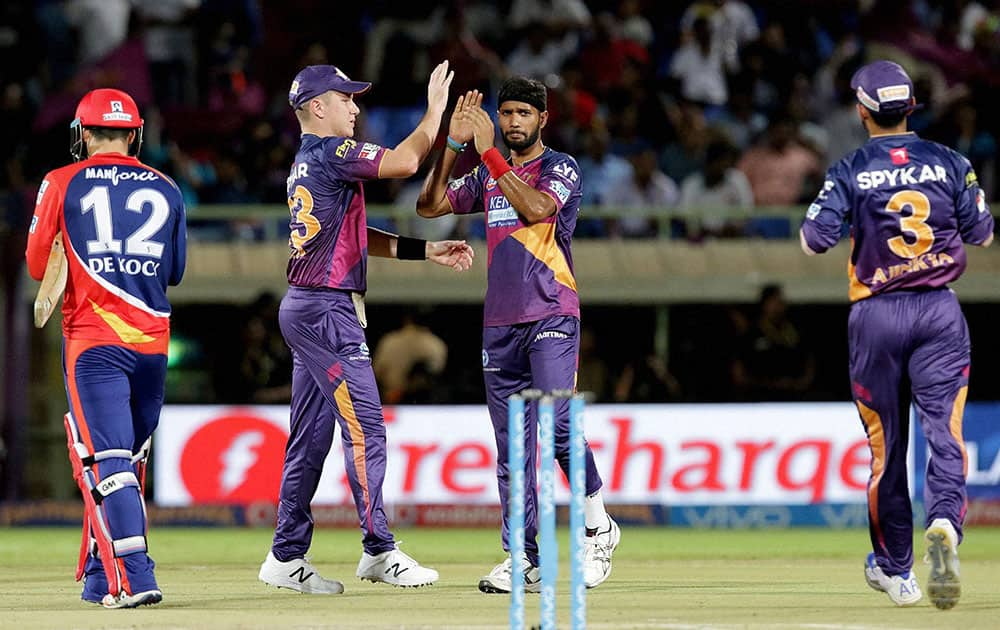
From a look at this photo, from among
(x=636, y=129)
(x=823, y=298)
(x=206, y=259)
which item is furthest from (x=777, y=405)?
(x=206, y=259)

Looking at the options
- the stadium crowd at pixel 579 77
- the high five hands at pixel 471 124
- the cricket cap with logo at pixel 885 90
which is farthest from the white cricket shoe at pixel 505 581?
the stadium crowd at pixel 579 77

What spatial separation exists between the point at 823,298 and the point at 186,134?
23.2 ft

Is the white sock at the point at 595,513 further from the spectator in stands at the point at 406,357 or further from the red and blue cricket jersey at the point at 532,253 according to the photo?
the spectator in stands at the point at 406,357

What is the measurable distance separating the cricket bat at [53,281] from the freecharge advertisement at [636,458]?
7.44 m

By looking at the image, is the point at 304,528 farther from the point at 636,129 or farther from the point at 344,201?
the point at 636,129

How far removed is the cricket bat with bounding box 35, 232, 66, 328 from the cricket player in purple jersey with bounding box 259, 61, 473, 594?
4.21ft

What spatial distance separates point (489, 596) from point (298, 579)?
108 cm

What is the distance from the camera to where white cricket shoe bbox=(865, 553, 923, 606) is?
8.95 metres

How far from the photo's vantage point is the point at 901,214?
898 centimetres

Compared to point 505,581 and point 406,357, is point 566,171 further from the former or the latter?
point 406,357

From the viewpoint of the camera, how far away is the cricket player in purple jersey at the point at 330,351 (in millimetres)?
9672

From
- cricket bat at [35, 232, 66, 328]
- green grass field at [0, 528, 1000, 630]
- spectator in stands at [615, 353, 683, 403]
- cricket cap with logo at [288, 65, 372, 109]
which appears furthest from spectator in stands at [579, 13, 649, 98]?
cricket bat at [35, 232, 66, 328]

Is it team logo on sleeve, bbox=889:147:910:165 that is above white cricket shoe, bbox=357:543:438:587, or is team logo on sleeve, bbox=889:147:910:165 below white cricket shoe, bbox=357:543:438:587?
above

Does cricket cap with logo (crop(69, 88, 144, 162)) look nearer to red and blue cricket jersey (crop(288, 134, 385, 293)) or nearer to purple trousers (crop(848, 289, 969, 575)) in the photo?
red and blue cricket jersey (crop(288, 134, 385, 293))
